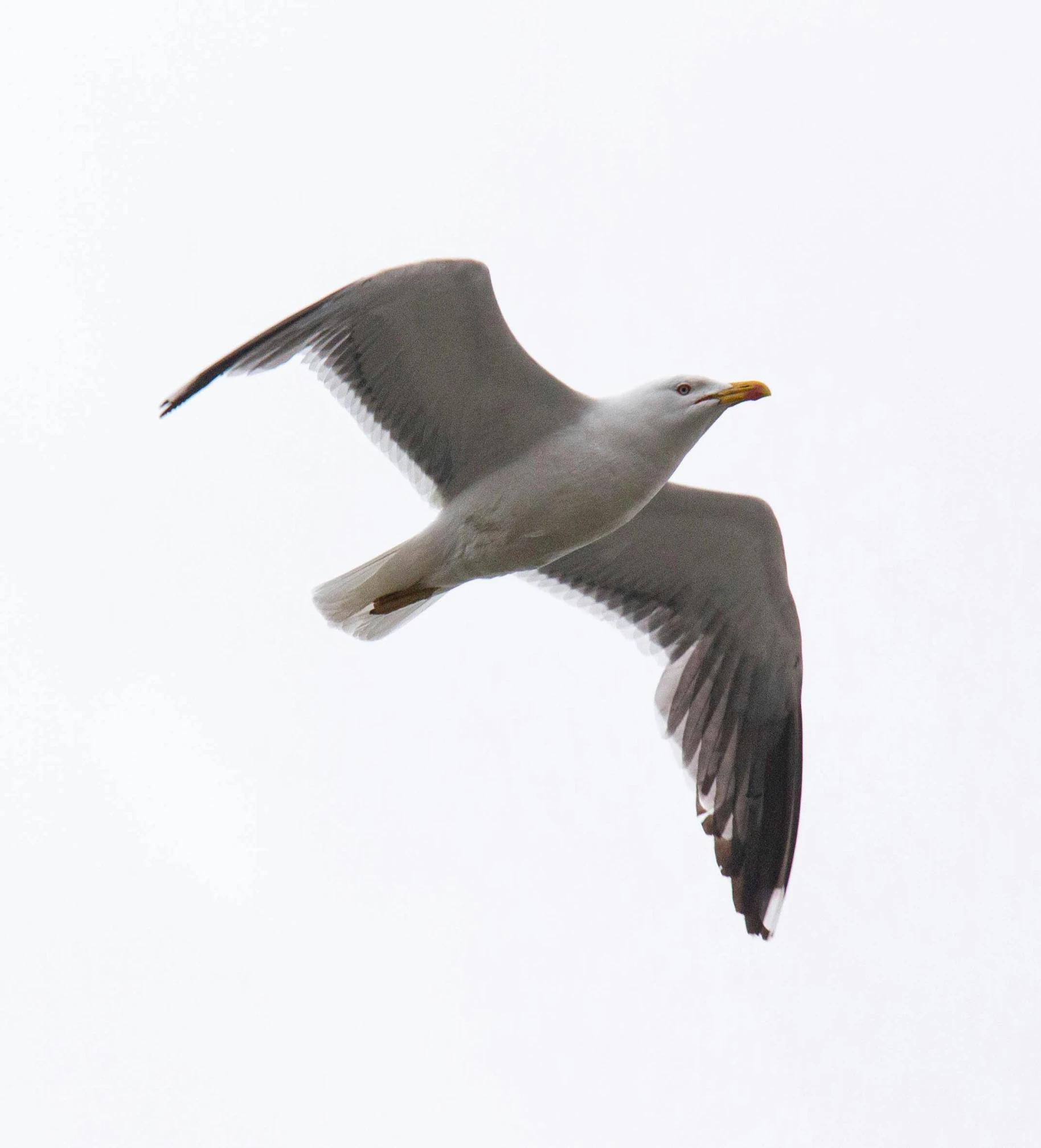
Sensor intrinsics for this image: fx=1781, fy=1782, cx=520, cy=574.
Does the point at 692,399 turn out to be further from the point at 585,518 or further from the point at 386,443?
the point at 386,443

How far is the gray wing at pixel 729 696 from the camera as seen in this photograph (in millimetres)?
8367

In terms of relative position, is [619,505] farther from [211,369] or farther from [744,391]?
[211,369]

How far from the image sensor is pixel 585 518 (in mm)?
7172

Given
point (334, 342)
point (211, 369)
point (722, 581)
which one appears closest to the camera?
point (211, 369)

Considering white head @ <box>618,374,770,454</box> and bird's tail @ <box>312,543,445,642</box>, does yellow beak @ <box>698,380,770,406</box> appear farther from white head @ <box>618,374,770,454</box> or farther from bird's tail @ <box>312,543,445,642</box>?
bird's tail @ <box>312,543,445,642</box>

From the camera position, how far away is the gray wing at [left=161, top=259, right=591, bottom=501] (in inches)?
276

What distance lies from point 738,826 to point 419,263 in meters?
3.22

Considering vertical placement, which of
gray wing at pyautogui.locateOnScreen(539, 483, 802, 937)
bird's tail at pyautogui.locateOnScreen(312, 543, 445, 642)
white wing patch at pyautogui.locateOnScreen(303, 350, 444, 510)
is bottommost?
gray wing at pyautogui.locateOnScreen(539, 483, 802, 937)

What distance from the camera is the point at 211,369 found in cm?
690

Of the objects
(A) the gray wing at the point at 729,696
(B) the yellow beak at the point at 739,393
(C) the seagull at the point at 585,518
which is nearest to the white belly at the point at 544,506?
(C) the seagull at the point at 585,518

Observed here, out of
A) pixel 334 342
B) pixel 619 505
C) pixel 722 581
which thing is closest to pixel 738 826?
pixel 722 581

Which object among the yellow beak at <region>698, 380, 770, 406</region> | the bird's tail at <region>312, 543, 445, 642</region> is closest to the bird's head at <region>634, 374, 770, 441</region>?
the yellow beak at <region>698, 380, 770, 406</region>

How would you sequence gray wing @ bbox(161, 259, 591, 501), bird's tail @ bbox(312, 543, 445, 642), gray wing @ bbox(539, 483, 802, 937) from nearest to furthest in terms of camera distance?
gray wing @ bbox(161, 259, 591, 501)
bird's tail @ bbox(312, 543, 445, 642)
gray wing @ bbox(539, 483, 802, 937)

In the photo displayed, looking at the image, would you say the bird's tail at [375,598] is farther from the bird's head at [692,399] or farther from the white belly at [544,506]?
the bird's head at [692,399]
